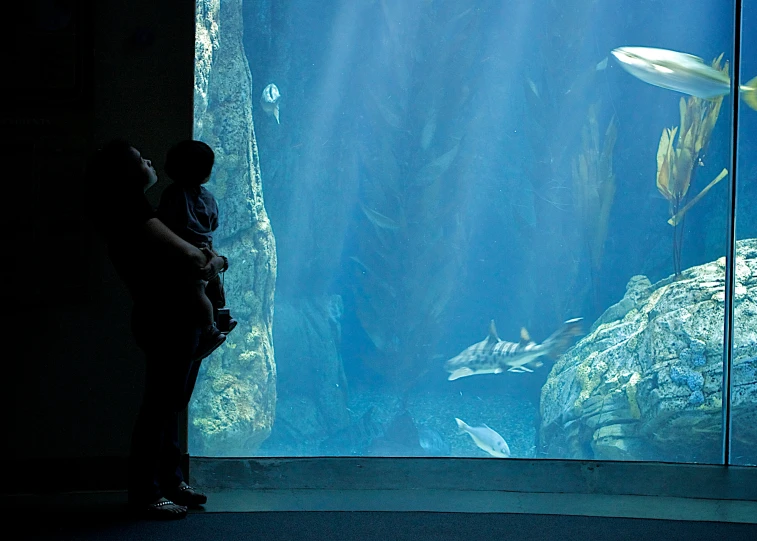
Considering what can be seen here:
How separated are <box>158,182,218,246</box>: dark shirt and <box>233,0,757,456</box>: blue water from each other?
710 inches

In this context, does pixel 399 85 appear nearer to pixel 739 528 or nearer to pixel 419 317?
pixel 419 317

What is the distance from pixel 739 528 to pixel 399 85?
2694 centimetres

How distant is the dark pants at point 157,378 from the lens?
218 centimetres

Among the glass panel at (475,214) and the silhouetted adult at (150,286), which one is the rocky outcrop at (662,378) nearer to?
the glass panel at (475,214)

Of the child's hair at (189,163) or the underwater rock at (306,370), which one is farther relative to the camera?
the underwater rock at (306,370)

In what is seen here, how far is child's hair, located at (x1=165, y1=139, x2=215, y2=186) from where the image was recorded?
2.18m

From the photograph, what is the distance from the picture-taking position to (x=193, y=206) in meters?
2.21

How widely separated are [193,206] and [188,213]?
0.05 m

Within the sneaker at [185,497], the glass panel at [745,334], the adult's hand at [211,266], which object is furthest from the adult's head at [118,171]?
the glass panel at [745,334]

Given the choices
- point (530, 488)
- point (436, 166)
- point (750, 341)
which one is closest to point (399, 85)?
point (436, 166)

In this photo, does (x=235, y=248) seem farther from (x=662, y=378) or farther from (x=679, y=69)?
(x=662, y=378)

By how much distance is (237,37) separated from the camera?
1127 cm

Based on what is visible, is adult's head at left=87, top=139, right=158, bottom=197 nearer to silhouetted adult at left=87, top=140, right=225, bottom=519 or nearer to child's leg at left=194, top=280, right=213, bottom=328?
silhouetted adult at left=87, top=140, right=225, bottom=519

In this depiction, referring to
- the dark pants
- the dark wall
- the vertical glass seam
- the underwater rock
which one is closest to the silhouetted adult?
the dark pants
